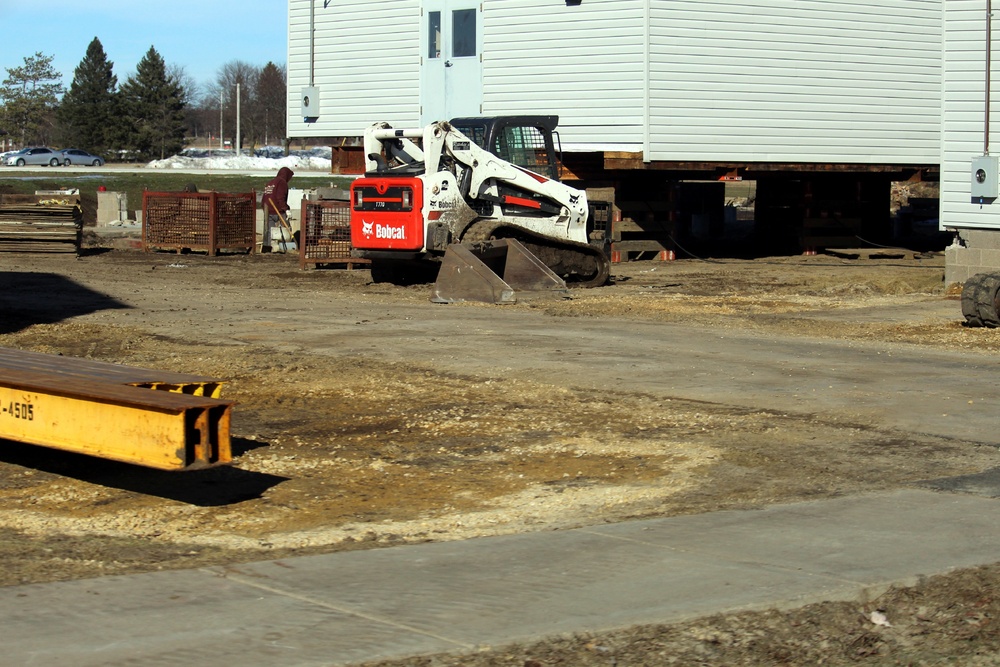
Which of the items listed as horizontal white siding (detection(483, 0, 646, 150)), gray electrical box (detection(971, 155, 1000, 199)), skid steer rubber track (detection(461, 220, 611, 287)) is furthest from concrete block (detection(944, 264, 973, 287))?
horizontal white siding (detection(483, 0, 646, 150))

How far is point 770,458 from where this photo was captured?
8.31 meters

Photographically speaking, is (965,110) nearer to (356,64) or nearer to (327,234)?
(327,234)

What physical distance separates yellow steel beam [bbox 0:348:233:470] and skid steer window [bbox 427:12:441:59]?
22.5 metres

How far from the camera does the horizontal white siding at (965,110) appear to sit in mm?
19844

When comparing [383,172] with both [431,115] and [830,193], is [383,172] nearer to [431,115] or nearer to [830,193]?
[431,115]

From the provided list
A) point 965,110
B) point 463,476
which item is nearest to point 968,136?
point 965,110

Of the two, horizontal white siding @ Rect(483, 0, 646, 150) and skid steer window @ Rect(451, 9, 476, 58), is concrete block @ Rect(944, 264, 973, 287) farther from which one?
skid steer window @ Rect(451, 9, 476, 58)

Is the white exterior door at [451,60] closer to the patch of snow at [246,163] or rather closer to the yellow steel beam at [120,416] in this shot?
the yellow steel beam at [120,416]

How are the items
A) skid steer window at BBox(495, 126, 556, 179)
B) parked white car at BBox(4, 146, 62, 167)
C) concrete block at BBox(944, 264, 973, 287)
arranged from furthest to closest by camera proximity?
parked white car at BBox(4, 146, 62, 167)
skid steer window at BBox(495, 126, 556, 179)
concrete block at BBox(944, 264, 973, 287)

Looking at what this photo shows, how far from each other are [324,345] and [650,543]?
7841mm

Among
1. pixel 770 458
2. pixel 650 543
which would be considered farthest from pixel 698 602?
pixel 770 458

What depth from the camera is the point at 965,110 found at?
20.2 m

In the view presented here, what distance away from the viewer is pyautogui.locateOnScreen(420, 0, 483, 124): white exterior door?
28.4 meters

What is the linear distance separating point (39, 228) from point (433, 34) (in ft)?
32.1
